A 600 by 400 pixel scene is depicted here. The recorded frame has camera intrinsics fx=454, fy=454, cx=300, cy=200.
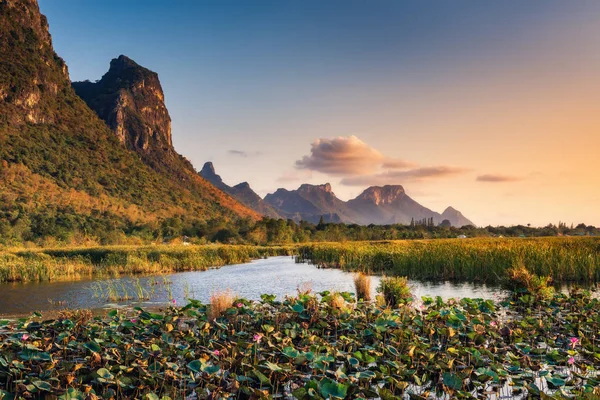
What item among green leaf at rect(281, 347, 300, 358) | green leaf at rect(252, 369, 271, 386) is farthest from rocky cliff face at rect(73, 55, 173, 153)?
green leaf at rect(252, 369, 271, 386)

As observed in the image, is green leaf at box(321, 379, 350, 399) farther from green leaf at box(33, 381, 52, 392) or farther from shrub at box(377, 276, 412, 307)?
shrub at box(377, 276, 412, 307)

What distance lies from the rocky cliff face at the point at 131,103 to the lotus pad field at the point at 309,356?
→ 450 feet

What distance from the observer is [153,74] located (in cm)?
18688

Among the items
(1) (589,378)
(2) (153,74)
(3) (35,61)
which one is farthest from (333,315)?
(2) (153,74)

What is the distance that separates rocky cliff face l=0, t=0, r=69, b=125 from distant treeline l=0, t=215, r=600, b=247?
34.8 m

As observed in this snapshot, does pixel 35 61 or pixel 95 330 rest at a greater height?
pixel 35 61

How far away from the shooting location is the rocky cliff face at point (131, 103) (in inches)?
5901

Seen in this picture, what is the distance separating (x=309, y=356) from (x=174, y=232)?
222 feet

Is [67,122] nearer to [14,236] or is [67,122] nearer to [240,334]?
[14,236]

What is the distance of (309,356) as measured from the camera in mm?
6809

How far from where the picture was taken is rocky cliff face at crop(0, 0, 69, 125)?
87250mm

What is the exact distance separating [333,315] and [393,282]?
5839 millimetres

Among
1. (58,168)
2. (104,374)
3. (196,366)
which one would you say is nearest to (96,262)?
(104,374)

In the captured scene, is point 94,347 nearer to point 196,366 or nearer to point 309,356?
point 196,366
